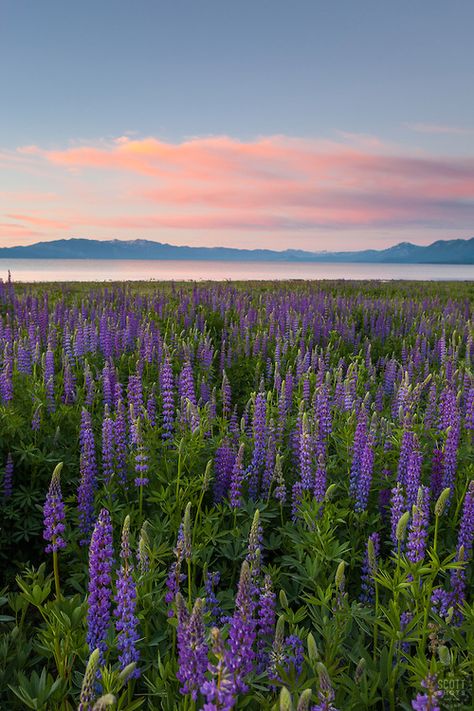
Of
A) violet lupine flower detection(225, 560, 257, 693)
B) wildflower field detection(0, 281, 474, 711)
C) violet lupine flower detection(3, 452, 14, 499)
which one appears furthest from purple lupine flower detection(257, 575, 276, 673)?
violet lupine flower detection(3, 452, 14, 499)

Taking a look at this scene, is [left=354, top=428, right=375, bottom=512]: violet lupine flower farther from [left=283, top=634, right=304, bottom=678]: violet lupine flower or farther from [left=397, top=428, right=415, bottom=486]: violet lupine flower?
[left=283, top=634, right=304, bottom=678]: violet lupine flower

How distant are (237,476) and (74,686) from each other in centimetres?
189

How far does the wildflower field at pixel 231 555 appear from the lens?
250 cm

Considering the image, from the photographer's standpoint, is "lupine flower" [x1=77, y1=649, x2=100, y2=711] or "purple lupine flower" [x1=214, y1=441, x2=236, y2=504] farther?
"purple lupine flower" [x1=214, y1=441, x2=236, y2=504]

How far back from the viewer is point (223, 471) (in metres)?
4.75

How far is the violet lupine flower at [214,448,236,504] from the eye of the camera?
15.5ft

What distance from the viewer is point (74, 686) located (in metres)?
2.94

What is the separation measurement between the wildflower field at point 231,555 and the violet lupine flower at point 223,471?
15mm

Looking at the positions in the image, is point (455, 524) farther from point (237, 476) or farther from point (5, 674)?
point (5, 674)

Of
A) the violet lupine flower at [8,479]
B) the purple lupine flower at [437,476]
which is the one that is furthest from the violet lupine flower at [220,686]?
the violet lupine flower at [8,479]

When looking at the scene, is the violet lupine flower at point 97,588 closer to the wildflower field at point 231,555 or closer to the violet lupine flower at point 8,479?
the wildflower field at point 231,555

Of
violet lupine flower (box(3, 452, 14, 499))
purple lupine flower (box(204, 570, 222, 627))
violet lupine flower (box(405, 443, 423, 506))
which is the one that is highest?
violet lupine flower (box(405, 443, 423, 506))

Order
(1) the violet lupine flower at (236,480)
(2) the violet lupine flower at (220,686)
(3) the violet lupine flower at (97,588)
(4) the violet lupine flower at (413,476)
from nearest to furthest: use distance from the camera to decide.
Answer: (2) the violet lupine flower at (220,686)
(3) the violet lupine flower at (97,588)
(4) the violet lupine flower at (413,476)
(1) the violet lupine flower at (236,480)

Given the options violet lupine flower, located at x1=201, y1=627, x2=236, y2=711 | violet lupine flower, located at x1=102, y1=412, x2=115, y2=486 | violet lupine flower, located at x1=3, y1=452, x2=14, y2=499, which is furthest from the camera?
violet lupine flower, located at x1=3, y1=452, x2=14, y2=499
